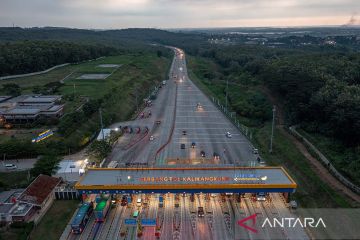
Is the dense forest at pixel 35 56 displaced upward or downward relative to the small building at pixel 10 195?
upward

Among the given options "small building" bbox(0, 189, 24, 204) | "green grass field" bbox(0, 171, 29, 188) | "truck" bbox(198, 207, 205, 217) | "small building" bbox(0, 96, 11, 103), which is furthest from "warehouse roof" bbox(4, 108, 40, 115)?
"truck" bbox(198, 207, 205, 217)

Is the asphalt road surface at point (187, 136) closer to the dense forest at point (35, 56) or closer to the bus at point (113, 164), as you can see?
the bus at point (113, 164)

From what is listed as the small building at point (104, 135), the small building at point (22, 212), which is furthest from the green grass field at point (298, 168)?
the small building at point (22, 212)

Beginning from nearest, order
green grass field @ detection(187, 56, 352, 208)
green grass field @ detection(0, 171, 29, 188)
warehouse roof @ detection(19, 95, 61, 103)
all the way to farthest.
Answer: green grass field @ detection(187, 56, 352, 208)
green grass field @ detection(0, 171, 29, 188)
warehouse roof @ detection(19, 95, 61, 103)

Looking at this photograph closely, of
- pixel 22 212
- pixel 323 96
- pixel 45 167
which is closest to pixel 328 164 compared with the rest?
pixel 323 96

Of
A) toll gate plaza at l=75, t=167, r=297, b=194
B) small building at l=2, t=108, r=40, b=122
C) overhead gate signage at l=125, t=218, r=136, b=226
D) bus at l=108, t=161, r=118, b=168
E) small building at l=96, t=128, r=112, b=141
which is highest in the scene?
small building at l=2, t=108, r=40, b=122

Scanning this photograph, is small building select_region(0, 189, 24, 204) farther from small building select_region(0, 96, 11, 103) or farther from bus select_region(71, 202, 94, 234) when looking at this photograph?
small building select_region(0, 96, 11, 103)

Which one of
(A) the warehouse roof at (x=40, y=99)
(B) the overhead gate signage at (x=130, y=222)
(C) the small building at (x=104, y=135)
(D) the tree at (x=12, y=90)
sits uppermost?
(D) the tree at (x=12, y=90)

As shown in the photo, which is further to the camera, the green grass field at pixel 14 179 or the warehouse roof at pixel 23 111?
the warehouse roof at pixel 23 111
